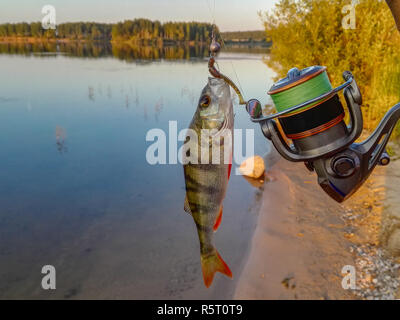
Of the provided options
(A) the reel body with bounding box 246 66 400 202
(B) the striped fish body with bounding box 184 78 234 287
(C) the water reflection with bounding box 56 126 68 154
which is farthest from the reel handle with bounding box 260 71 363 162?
(C) the water reflection with bounding box 56 126 68 154

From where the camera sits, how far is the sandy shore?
513 cm

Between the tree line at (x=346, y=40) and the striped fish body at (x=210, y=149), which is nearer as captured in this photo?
the striped fish body at (x=210, y=149)

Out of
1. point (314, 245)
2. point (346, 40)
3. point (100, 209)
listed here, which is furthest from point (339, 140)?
point (346, 40)

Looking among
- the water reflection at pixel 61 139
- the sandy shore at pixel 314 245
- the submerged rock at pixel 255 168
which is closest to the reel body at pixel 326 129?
the sandy shore at pixel 314 245

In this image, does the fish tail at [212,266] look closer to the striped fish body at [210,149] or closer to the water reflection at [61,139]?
the striped fish body at [210,149]

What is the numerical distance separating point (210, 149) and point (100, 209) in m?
8.51

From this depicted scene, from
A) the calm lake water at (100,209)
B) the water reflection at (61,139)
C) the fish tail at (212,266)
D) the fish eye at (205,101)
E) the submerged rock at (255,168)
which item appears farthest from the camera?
the water reflection at (61,139)

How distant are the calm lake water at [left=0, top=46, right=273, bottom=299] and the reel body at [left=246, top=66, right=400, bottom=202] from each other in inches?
32.8

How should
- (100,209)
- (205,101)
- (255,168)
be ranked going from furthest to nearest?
(255,168), (100,209), (205,101)

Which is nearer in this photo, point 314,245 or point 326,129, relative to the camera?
point 326,129

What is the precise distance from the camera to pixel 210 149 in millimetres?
1771

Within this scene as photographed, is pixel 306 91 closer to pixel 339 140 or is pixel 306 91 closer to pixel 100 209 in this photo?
pixel 339 140

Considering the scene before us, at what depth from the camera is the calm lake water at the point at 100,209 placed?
252 inches

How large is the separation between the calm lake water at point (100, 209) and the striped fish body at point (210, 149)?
2.92 ft
